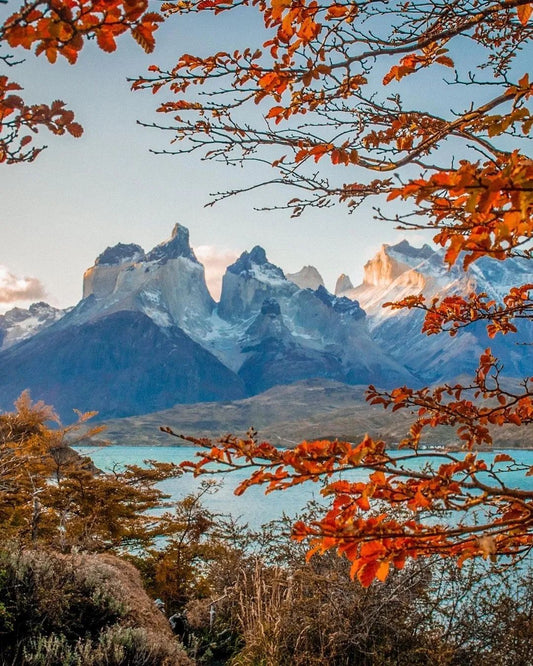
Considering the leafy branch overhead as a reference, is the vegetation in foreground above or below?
below

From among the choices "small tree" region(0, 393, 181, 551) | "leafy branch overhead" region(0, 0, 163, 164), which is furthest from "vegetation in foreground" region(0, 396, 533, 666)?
"leafy branch overhead" region(0, 0, 163, 164)

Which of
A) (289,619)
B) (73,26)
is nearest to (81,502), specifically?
(289,619)

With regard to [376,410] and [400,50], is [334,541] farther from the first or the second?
[376,410]

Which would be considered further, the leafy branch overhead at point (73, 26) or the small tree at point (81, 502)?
the small tree at point (81, 502)

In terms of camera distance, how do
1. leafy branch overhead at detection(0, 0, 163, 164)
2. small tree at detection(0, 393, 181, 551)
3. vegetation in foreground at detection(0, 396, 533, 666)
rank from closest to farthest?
1. leafy branch overhead at detection(0, 0, 163, 164)
2. vegetation in foreground at detection(0, 396, 533, 666)
3. small tree at detection(0, 393, 181, 551)

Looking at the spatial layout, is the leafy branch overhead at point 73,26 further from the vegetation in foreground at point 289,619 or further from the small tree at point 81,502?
the small tree at point 81,502

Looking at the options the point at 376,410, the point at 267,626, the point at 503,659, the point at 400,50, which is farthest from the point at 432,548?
the point at 376,410

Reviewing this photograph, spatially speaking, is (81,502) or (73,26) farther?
(81,502)

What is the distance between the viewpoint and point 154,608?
6730mm

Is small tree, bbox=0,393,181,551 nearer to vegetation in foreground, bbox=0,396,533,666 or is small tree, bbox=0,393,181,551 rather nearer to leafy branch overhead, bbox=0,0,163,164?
vegetation in foreground, bbox=0,396,533,666

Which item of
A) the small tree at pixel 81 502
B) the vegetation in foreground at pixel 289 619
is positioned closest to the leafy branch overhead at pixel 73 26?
the vegetation in foreground at pixel 289 619

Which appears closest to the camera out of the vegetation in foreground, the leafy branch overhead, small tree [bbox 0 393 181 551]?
the leafy branch overhead

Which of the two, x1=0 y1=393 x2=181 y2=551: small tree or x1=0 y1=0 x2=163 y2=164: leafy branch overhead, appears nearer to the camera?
x1=0 y1=0 x2=163 y2=164: leafy branch overhead

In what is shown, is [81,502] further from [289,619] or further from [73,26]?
[73,26]
